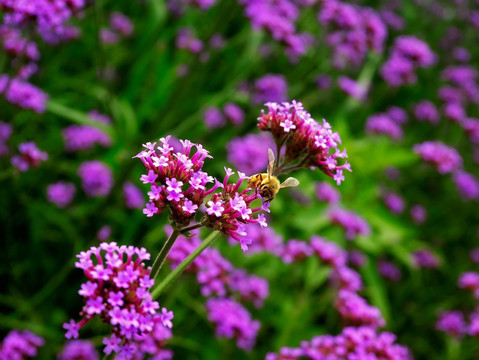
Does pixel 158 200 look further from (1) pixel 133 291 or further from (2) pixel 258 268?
(2) pixel 258 268

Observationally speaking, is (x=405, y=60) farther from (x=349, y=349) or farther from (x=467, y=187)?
(x=349, y=349)

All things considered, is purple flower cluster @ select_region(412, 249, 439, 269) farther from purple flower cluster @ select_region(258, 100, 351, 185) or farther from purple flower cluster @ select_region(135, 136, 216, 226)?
purple flower cluster @ select_region(135, 136, 216, 226)

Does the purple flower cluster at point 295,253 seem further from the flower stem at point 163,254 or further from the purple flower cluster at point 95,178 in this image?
the flower stem at point 163,254

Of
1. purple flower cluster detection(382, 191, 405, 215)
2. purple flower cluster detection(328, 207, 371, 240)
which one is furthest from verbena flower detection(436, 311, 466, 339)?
purple flower cluster detection(328, 207, 371, 240)

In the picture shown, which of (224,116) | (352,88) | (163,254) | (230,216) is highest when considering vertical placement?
(352,88)

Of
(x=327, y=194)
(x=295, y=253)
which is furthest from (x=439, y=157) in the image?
(x=295, y=253)

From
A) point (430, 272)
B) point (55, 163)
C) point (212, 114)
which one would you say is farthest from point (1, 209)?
point (430, 272)
